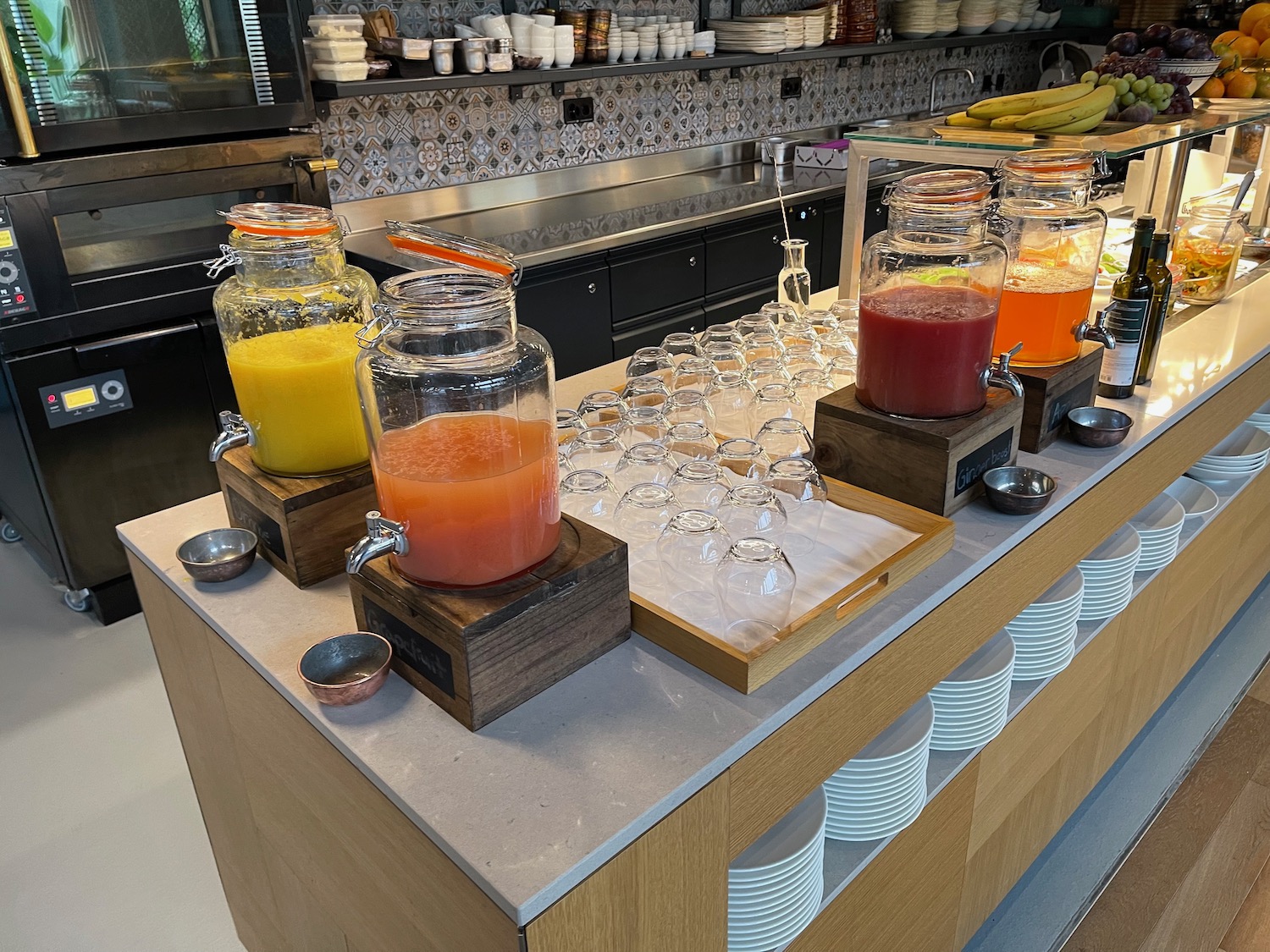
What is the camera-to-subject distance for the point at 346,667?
1.10 m

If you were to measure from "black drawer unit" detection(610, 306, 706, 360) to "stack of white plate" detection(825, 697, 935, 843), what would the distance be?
244 cm

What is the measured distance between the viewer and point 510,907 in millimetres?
829

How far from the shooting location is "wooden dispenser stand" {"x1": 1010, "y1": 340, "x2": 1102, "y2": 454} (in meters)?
1.54

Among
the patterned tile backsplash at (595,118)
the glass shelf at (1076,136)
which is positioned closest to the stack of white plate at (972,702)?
the glass shelf at (1076,136)

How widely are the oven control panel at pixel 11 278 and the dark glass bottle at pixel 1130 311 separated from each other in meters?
2.62

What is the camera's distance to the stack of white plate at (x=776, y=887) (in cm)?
117

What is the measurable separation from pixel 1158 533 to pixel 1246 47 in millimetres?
1612

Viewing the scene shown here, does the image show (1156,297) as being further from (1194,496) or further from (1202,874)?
(1202,874)

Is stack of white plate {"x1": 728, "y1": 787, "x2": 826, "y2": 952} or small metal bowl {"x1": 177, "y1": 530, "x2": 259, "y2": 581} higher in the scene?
small metal bowl {"x1": 177, "y1": 530, "x2": 259, "y2": 581}

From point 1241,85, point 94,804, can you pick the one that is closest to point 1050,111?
point 1241,85

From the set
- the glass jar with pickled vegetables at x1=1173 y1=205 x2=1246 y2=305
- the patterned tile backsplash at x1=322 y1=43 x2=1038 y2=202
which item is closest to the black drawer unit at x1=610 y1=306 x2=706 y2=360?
the patterned tile backsplash at x1=322 y1=43 x2=1038 y2=202

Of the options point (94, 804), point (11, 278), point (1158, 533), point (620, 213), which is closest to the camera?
point (1158, 533)

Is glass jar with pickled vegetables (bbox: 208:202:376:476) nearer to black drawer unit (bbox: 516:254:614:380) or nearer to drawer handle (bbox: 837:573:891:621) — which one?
drawer handle (bbox: 837:573:891:621)

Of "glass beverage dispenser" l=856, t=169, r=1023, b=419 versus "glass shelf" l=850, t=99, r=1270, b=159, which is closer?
"glass beverage dispenser" l=856, t=169, r=1023, b=419
